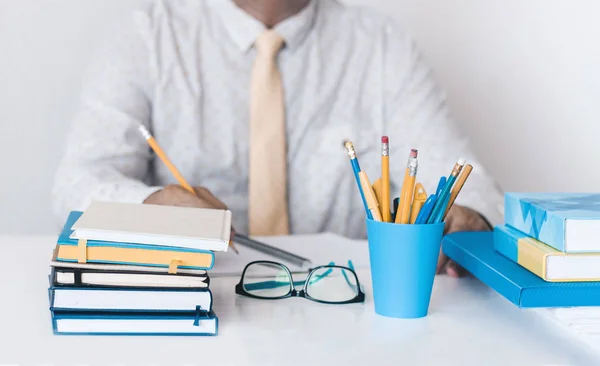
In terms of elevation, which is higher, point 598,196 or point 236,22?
point 236,22

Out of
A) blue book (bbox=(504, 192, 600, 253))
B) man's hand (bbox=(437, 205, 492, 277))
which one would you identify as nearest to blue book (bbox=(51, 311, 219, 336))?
blue book (bbox=(504, 192, 600, 253))

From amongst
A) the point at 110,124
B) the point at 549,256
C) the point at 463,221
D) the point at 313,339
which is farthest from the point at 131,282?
the point at 110,124

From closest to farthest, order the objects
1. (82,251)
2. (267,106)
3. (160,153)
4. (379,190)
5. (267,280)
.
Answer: (82,251) → (379,190) → (267,280) → (160,153) → (267,106)

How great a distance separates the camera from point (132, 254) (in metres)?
0.67

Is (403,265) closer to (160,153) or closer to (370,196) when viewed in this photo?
(370,196)

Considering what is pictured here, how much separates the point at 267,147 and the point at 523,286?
0.92m

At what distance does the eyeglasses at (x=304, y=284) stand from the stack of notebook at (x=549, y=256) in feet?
0.51

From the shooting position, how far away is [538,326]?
76 cm

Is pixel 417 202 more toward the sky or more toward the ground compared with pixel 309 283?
more toward the sky

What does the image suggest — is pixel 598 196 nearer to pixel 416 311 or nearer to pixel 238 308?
pixel 416 311

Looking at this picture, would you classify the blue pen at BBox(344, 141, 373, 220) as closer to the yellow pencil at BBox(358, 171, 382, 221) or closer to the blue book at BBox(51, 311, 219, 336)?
the yellow pencil at BBox(358, 171, 382, 221)

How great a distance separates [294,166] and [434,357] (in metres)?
0.99

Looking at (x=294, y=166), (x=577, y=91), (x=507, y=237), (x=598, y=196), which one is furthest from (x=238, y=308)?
(x=577, y=91)

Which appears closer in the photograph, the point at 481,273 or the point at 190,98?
the point at 481,273
